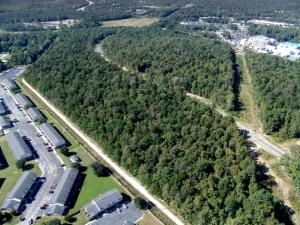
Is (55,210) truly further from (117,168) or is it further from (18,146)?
(18,146)

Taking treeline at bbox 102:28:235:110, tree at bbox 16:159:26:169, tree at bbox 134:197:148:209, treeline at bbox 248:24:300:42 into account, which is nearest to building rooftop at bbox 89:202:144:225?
tree at bbox 134:197:148:209

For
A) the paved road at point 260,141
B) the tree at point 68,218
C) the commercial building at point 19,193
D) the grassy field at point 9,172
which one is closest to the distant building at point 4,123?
the grassy field at point 9,172

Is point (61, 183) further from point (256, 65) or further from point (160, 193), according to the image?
point (256, 65)

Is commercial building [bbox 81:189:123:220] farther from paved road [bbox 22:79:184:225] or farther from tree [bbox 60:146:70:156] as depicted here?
tree [bbox 60:146:70:156]

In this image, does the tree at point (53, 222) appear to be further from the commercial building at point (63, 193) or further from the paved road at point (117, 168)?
the paved road at point (117, 168)

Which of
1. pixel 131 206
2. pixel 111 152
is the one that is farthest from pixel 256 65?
pixel 131 206

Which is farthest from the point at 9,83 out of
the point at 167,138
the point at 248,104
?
the point at 248,104
